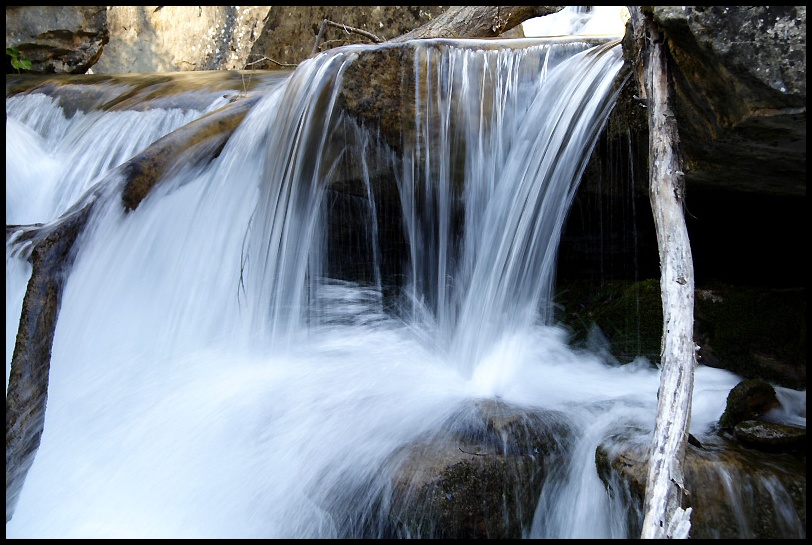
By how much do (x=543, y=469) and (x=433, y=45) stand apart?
2236mm

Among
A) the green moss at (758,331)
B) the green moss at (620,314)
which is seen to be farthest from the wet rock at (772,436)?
the green moss at (620,314)

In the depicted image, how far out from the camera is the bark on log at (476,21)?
221 inches

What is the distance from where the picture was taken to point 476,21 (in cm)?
566

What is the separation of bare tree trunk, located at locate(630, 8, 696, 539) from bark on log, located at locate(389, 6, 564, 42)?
307 centimetres

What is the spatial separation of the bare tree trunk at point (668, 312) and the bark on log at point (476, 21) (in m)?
3.07

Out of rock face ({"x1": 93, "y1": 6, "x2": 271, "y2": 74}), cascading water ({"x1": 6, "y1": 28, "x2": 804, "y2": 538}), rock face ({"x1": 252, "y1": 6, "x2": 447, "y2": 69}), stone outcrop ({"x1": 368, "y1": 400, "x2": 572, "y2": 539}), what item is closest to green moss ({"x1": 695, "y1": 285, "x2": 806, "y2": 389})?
cascading water ({"x1": 6, "y1": 28, "x2": 804, "y2": 538})

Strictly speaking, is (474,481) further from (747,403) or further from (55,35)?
(55,35)

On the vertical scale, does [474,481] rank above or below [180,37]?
below

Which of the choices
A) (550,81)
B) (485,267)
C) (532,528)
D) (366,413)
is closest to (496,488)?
(532,528)

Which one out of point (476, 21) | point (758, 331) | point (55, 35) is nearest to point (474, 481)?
point (758, 331)

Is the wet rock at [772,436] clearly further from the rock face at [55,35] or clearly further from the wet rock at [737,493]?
the rock face at [55,35]

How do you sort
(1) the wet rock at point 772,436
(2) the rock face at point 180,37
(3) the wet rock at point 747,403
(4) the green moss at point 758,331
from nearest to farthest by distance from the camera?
(1) the wet rock at point 772,436 → (3) the wet rock at point 747,403 → (4) the green moss at point 758,331 → (2) the rock face at point 180,37

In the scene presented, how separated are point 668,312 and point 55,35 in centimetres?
760

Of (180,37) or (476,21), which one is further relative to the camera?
(180,37)
